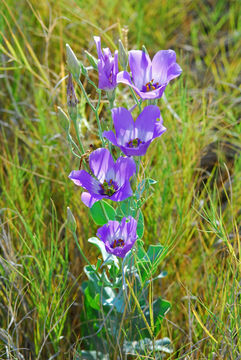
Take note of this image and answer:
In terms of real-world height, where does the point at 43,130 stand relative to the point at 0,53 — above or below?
below

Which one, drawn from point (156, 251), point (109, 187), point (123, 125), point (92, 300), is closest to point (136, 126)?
point (123, 125)

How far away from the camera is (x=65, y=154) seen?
1.44 m

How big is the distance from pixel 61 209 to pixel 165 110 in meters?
0.44

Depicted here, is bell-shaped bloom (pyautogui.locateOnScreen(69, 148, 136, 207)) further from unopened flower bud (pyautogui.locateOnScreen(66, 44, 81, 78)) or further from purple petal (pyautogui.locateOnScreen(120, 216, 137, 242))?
unopened flower bud (pyautogui.locateOnScreen(66, 44, 81, 78))

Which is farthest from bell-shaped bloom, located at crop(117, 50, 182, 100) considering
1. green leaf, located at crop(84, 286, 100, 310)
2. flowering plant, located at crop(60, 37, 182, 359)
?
green leaf, located at crop(84, 286, 100, 310)

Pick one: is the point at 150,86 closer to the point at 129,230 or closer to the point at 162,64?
the point at 162,64

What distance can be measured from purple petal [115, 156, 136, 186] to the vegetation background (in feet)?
0.51

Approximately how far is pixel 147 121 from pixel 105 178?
5.3 inches

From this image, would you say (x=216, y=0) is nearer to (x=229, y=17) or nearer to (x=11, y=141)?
(x=229, y=17)

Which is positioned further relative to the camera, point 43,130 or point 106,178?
point 43,130

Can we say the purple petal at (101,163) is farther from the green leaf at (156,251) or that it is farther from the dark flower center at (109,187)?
the green leaf at (156,251)

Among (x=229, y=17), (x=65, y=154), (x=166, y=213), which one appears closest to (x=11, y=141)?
(x=65, y=154)

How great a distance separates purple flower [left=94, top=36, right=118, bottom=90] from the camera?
0.88 m

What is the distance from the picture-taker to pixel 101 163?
899mm
